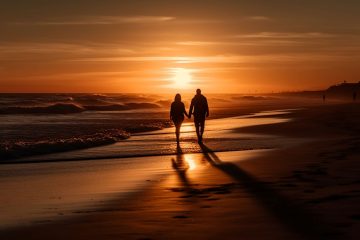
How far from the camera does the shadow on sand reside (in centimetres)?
591

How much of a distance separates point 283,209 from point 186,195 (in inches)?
79.3

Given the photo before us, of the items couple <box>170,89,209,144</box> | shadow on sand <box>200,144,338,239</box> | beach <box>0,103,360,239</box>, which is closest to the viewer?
shadow on sand <box>200,144,338,239</box>

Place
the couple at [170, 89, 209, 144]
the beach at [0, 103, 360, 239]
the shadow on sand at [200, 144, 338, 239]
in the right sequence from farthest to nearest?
the couple at [170, 89, 209, 144], the beach at [0, 103, 360, 239], the shadow on sand at [200, 144, 338, 239]

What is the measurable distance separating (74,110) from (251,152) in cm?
4856

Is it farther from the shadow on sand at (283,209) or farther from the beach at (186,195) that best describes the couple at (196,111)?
Result: the shadow on sand at (283,209)

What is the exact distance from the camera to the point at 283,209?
23.5 ft

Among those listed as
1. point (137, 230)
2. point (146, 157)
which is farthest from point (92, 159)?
point (137, 230)

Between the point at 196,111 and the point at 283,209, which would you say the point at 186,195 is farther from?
the point at 196,111

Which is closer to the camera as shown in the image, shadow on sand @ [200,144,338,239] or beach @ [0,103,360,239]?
shadow on sand @ [200,144,338,239]

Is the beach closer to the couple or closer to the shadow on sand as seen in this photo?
the shadow on sand

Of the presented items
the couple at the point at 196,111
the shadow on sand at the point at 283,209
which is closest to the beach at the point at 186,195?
the shadow on sand at the point at 283,209

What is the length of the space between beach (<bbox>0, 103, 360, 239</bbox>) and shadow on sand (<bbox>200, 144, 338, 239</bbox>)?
0.04ft

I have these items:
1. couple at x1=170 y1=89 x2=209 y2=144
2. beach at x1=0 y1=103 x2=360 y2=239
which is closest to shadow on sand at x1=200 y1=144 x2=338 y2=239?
beach at x1=0 y1=103 x2=360 y2=239

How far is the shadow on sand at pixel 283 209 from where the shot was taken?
5.91 meters
